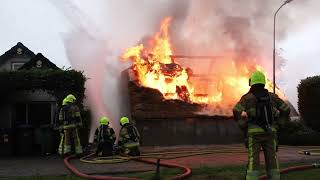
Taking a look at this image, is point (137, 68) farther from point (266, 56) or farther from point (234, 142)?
point (266, 56)

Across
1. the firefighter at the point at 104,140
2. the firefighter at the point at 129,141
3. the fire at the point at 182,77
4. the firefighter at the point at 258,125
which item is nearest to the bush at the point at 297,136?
the fire at the point at 182,77

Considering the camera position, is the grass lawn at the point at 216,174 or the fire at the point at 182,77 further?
the fire at the point at 182,77

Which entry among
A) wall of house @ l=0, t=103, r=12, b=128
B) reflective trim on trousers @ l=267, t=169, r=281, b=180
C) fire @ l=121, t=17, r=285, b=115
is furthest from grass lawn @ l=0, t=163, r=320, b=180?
fire @ l=121, t=17, r=285, b=115

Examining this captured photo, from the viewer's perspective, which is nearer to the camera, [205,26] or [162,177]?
[162,177]

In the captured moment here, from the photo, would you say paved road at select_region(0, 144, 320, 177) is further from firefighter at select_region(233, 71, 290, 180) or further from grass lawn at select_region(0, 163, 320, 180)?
firefighter at select_region(233, 71, 290, 180)

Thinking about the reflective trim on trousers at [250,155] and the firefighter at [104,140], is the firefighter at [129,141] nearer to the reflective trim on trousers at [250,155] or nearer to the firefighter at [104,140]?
the firefighter at [104,140]

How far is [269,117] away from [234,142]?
14472 mm

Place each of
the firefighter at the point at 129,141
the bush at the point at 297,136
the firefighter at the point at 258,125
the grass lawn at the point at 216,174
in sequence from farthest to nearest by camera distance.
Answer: the bush at the point at 297,136 → the firefighter at the point at 129,141 → the grass lawn at the point at 216,174 → the firefighter at the point at 258,125

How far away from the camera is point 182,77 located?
2497 centimetres

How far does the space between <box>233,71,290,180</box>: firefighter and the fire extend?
14.6 metres

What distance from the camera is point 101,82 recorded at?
26.8 meters

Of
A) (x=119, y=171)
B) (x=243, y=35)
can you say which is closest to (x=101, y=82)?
(x=243, y=35)

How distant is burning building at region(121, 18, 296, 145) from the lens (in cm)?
2272

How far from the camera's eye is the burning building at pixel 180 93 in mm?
22719
